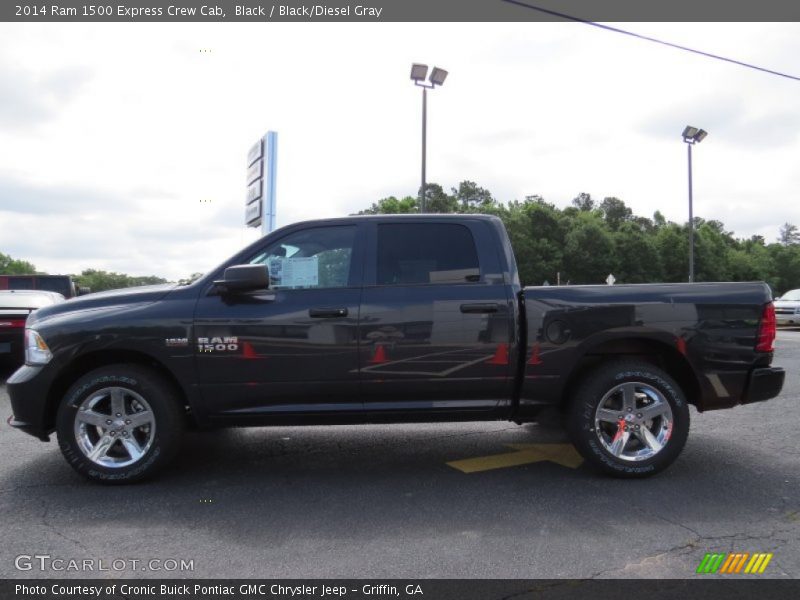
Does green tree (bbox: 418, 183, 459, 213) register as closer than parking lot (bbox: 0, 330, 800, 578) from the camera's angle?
No

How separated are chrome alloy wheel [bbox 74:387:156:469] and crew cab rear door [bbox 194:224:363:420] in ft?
1.58

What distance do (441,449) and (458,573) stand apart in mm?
2299

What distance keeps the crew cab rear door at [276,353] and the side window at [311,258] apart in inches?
5.6

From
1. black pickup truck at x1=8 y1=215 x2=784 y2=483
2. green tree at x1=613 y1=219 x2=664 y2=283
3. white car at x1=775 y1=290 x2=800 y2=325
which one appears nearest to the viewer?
black pickup truck at x1=8 y1=215 x2=784 y2=483

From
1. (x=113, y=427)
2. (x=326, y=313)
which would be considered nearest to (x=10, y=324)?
(x=113, y=427)

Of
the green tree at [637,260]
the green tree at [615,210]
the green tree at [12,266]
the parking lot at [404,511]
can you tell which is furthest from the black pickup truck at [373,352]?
the green tree at [12,266]

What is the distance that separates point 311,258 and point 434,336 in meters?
1.08

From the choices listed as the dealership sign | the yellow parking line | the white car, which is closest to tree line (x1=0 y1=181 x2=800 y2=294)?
the white car

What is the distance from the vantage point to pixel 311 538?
11.4ft

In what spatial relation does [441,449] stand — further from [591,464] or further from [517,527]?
[517,527]

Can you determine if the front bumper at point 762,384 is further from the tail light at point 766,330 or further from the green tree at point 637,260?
the green tree at point 637,260

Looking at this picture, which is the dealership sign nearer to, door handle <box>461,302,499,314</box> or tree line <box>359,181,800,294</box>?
door handle <box>461,302,499,314</box>

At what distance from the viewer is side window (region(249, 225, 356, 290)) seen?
4.55 metres
